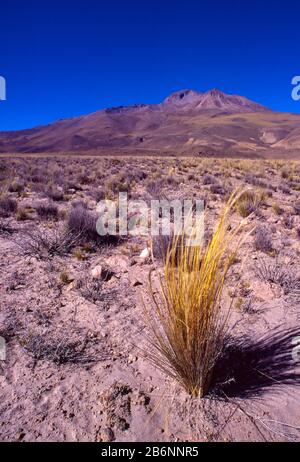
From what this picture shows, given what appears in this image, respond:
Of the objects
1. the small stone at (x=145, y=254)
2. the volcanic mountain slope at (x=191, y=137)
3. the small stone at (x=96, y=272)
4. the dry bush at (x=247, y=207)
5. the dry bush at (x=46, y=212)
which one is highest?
the volcanic mountain slope at (x=191, y=137)

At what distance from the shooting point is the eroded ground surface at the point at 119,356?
1.69m

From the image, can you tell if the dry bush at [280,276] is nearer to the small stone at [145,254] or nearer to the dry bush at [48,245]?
the small stone at [145,254]

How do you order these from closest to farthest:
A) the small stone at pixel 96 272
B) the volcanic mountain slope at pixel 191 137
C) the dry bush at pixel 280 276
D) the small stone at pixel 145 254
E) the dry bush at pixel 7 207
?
the dry bush at pixel 280 276 → the small stone at pixel 96 272 → the small stone at pixel 145 254 → the dry bush at pixel 7 207 → the volcanic mountain slope at pixel 191 137

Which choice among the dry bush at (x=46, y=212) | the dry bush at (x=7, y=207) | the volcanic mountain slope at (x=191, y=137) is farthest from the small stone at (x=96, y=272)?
the volcanic mountain slope at (x=191, y=137)

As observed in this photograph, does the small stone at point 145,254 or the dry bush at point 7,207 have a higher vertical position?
the dry bush at point 7,207

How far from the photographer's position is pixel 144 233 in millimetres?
4672

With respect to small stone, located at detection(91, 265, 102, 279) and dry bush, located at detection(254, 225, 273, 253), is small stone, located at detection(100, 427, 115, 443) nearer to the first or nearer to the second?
small stone, located at detection(91, 265, 102, 279)

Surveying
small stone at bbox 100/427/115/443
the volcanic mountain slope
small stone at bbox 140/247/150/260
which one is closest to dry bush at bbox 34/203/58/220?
small stone at bbox 140/247/150/260

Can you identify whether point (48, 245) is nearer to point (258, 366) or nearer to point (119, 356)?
point (119, 356)

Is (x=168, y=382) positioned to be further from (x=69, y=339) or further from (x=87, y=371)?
(x=69, y=339)

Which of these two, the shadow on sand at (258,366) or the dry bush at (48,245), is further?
the dry bush at (48,245)

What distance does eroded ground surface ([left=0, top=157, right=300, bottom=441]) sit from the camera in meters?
1.69
